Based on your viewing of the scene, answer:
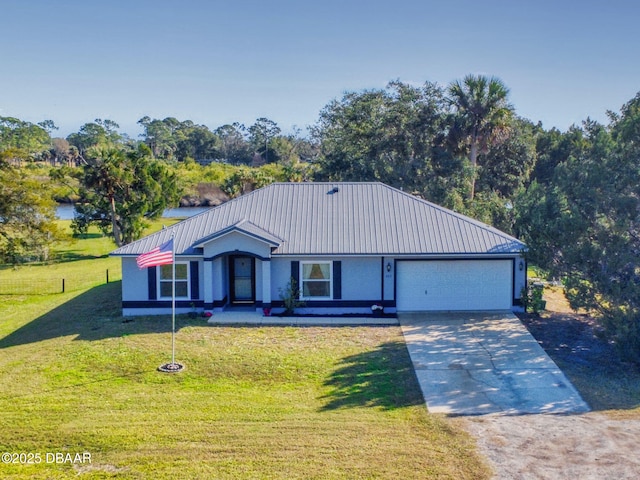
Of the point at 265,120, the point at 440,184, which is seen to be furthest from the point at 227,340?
the point at 265,120

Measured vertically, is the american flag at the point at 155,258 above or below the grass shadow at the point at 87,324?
above

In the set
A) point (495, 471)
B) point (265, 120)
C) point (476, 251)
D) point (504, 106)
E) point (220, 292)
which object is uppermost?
point (265, 120)

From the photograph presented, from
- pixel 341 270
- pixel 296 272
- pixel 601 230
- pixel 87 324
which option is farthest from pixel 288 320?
pixel 601 230

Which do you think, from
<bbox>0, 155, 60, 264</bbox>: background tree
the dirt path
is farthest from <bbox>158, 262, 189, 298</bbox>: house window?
the dirt path

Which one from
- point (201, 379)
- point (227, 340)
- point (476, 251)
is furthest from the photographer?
point (476, 251)

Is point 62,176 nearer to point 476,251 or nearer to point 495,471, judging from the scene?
point 476,251

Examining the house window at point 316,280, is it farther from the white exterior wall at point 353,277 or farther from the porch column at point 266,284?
the porch column at point 266,284

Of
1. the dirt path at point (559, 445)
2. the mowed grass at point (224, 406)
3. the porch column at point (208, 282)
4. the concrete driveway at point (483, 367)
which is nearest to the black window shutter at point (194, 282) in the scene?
the porch column at point (208, 282)

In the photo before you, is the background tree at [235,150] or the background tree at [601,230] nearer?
the background tree at [601,230]
